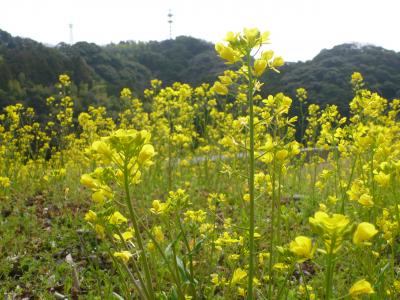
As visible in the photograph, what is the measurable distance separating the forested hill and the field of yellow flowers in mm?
13809

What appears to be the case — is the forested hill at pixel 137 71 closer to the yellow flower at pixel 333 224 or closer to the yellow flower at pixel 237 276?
the yellow flower at pixel 237 276

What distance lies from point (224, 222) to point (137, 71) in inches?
1332

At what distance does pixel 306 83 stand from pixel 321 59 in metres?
8.14

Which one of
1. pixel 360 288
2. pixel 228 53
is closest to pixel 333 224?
pixel 360 288

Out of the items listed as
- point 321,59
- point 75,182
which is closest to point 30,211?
point 75,182

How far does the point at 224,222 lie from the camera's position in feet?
8.16

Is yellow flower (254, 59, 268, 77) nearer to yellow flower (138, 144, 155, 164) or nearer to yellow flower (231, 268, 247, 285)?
yellow flower (138, 144, 155, 164)

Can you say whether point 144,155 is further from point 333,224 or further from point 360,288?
point 360,288

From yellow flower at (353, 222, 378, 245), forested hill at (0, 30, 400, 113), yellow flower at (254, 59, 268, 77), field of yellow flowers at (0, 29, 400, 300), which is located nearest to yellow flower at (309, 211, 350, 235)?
field of yellow flowers at (0, 29, 400, 300)

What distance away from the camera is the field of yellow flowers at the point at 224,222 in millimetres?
1734

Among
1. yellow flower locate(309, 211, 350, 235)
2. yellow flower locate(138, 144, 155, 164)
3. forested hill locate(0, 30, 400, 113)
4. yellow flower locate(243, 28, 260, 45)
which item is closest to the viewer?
yellow flower locate(309, 211, 350, 235)

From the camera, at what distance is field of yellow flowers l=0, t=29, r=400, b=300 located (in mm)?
1734

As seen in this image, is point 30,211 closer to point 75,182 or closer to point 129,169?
point 75,182

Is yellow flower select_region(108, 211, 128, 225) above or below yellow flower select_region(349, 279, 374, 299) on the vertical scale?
above
